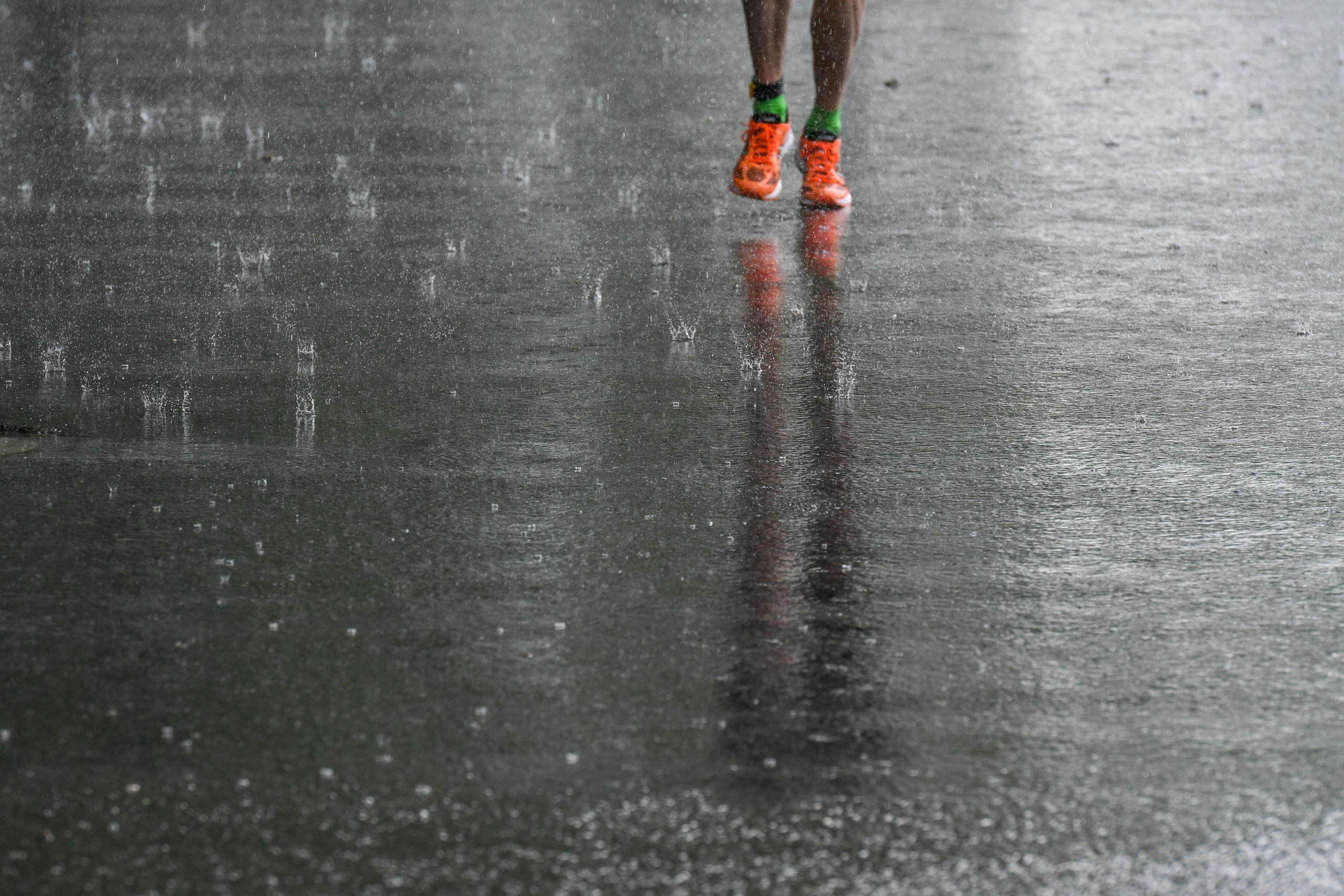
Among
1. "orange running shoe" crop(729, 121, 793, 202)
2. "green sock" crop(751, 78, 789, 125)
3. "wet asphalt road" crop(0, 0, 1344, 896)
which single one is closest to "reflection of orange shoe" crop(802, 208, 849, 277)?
"wet asphalt road" crop(0, 0, 1344, 896)

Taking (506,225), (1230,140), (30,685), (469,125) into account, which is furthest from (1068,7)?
(30,685)

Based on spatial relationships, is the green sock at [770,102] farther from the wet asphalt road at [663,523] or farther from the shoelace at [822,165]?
the wet asphalt road at [663,523]

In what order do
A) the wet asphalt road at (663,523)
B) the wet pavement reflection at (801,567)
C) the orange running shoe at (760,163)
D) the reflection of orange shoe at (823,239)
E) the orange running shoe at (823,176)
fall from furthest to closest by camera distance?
the orange running shoe at (823,176) < the orange running shoe at (760,163) < the reflection of orange shoe at (823,239) < the wet pavement reflection at (801,567) < the wet asphalt road at (663,523)

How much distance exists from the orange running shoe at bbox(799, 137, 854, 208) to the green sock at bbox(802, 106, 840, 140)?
0.08 feet

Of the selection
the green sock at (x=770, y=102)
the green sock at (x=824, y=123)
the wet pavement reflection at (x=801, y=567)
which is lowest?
the wet pavement reflection at (x=801, y=567)

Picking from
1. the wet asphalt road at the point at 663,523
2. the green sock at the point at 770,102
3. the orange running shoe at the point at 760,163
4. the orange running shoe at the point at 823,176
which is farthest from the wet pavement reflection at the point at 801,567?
the green sock at the point at 770,102

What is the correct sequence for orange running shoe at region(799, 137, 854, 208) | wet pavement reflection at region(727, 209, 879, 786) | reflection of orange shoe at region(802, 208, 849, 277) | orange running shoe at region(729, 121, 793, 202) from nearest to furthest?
1. wet pavement reflection at region(727, 209, 879, 786)
2. reflection of orange shoe at region(802, 208, 849, 277)
3. orange running shoe at region(729, 121, 793, 202)
4. orange running shoe at region(799, 137, 854, 208)

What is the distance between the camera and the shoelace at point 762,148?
5691 mm

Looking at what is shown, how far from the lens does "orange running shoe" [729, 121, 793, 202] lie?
18.6ft

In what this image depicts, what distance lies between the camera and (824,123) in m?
5.79

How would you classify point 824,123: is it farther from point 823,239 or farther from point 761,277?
point 761,277

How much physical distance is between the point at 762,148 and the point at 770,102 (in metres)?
0.19

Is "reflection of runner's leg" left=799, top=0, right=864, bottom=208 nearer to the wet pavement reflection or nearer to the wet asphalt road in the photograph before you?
the wet asphalt road

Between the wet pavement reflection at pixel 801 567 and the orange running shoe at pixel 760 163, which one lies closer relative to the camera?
the wet pavement reflection at pixel 801 567
